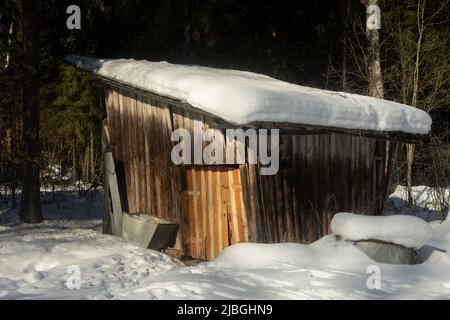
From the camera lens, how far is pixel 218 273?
7.36 metres

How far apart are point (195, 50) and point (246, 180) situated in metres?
13.0

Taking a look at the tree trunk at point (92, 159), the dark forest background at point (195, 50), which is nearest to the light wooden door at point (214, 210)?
the dark forest background at point (195, 50)

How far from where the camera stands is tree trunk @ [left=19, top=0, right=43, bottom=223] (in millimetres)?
13594

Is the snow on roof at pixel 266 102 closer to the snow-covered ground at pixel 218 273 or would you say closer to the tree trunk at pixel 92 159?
the snow-covered ground at pixel 218 273

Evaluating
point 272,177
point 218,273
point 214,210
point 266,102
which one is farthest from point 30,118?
point 218,273

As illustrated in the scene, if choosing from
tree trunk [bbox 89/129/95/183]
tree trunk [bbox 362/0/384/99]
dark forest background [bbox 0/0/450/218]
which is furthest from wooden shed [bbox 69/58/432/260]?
tree trunk [bbox 89/129/95/183]

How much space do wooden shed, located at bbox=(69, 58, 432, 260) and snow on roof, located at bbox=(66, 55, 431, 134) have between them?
0.44 feet

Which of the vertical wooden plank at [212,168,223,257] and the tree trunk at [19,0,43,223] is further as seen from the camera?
the tree trunk at [19,0,43,223]

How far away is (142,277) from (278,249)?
2061mm

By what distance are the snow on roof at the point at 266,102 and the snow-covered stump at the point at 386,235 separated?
5.36 feet

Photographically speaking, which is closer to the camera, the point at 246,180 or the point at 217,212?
the point at 246,180

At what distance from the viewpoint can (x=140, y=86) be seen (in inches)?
406

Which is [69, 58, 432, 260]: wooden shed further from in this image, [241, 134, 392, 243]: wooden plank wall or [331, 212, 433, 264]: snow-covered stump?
[331, 212, 433, 264]: snow-covered stump

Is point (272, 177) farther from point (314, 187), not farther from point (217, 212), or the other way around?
point (217, 212)
